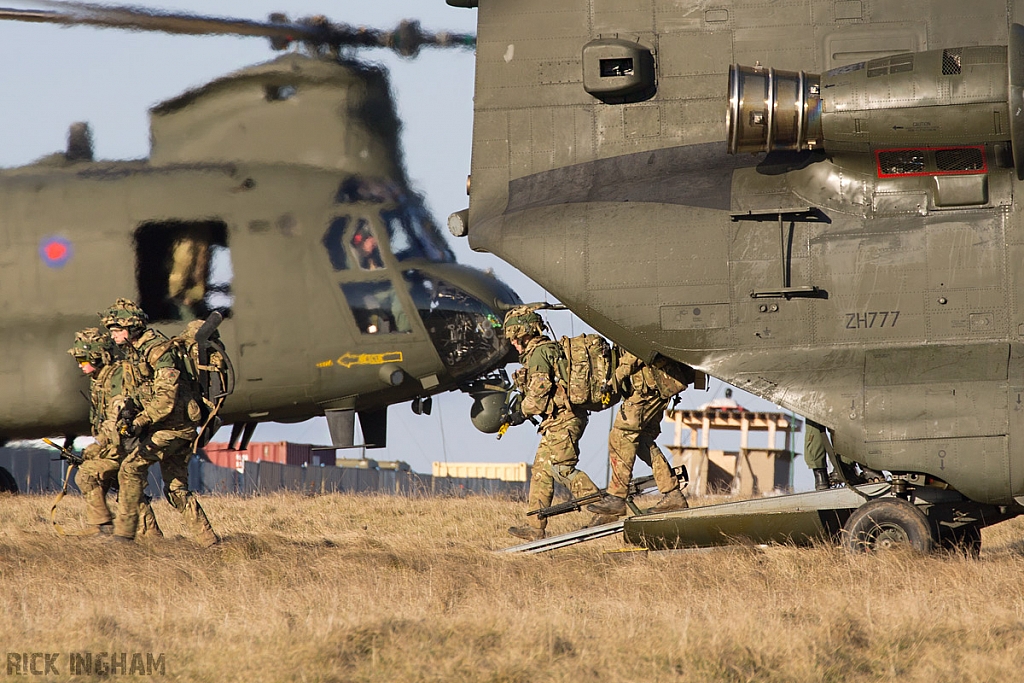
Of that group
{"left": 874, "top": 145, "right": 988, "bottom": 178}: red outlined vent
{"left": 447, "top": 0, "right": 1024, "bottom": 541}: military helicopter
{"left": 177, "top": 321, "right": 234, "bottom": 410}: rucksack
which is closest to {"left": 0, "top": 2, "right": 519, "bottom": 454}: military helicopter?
{"left": 177, "top": 321, "right": 234, "bottom": 410}: rucksack

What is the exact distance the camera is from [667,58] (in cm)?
938

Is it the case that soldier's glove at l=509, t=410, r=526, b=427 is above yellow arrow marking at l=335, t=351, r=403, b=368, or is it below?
below

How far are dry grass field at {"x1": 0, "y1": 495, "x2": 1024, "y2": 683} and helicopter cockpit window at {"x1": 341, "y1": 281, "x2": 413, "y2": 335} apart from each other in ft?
13.0

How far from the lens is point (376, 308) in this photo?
539 inches

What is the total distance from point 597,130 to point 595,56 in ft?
1.88

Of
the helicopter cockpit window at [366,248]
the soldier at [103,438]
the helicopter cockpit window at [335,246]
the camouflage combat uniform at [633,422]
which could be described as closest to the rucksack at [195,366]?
the soldier at [103,438]

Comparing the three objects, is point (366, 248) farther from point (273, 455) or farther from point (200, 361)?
point (273, 455)

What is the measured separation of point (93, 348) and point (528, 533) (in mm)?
4068

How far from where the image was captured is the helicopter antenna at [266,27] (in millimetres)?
12898

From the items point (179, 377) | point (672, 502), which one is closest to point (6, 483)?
point (179, 377)

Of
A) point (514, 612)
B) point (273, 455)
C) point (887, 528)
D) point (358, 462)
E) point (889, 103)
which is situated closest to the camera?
point (514, 612)

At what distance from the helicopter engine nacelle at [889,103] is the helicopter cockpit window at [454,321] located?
587cm

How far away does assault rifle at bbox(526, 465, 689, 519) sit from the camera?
1023 cm

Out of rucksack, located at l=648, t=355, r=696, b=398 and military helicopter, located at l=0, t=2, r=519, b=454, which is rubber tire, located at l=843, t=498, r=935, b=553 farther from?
military helicopter, located at l=0, t=2, r=519, b=454
